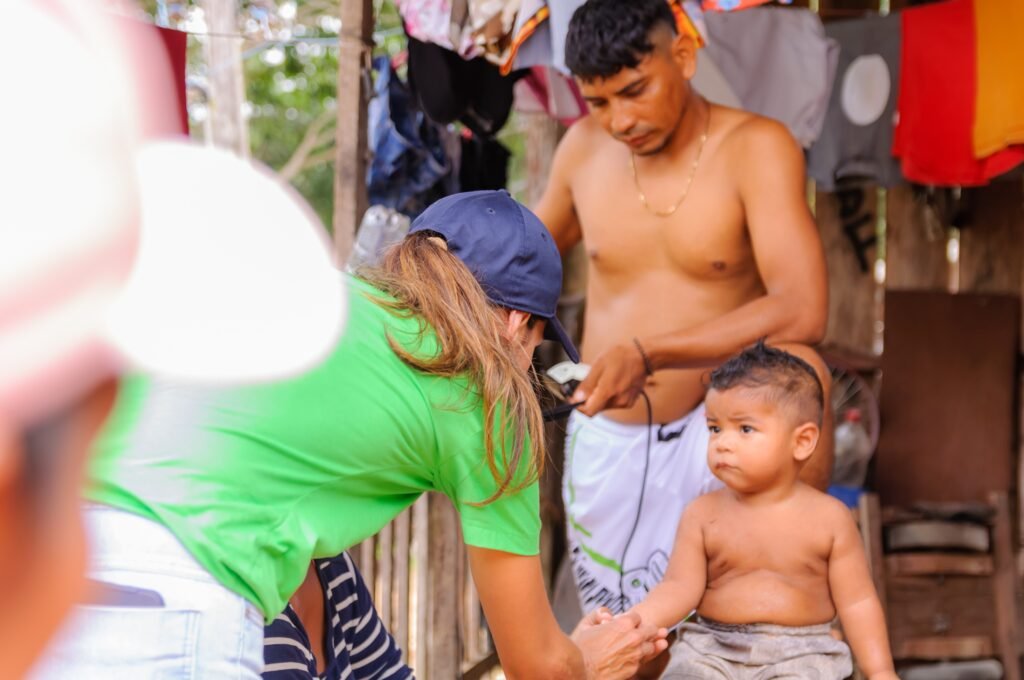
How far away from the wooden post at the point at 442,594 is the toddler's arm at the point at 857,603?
1900 mm

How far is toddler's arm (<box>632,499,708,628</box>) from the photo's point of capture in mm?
2490

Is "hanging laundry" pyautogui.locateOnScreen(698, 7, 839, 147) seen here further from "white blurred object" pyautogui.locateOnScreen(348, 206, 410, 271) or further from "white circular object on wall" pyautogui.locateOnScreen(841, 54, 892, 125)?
"white blurred object" pyautogui.locateOnScreen(348, 206, 410, 271)

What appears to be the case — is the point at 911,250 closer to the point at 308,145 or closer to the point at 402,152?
the point at 402,152

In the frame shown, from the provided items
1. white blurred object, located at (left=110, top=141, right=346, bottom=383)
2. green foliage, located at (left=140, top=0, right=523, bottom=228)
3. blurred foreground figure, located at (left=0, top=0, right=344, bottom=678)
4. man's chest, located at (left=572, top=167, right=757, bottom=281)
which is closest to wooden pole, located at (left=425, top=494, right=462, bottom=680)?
man's chest, located at (left=572, top=167, right=757, bottom=281)

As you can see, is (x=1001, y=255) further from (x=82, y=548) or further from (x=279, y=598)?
(x=82, y=548)

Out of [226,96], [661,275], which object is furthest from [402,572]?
[226,96]

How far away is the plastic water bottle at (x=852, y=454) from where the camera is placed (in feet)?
15.4

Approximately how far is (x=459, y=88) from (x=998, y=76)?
1943 mm

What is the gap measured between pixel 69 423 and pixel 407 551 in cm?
383

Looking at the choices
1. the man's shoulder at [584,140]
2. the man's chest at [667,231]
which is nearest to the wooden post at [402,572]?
the man's chest at [667,231]

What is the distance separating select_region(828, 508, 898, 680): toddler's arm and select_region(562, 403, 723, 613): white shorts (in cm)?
44

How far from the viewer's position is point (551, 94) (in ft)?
14.3

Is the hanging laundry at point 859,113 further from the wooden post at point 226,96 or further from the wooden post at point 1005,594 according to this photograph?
the wooden post at point 226,96

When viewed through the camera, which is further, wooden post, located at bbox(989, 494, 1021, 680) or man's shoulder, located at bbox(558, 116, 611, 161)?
wooden post, located at bbox(989, 494, 1021, 680)
